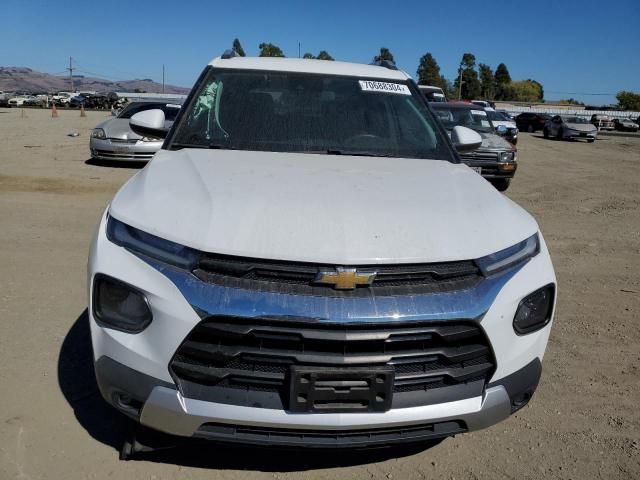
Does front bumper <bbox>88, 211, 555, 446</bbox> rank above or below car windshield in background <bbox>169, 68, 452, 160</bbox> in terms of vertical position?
below

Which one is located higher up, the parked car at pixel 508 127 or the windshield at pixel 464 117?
A: the windshield at pixel 464 117

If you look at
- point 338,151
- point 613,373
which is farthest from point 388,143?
point 613,373

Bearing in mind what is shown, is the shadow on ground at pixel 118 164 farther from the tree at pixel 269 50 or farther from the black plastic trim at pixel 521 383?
the tree at pixel 269 50

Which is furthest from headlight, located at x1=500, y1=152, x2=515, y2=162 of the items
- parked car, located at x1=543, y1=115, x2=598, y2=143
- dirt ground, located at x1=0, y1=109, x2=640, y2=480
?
parked car, located at x1=543, y1=115, x2=598, y2=143

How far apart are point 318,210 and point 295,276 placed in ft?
1.22

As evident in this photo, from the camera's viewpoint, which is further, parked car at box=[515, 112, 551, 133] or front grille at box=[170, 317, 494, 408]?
parked car at box=[515, 112, 551, 133]

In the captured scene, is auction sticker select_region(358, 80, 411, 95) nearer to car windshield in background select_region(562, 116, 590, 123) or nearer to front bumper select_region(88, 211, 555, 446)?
front bumper select_region(88, 211, 555, 446)

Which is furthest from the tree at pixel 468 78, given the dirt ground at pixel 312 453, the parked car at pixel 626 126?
the dirt ground at pixel 312 453

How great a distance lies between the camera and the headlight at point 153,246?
81.5 inches

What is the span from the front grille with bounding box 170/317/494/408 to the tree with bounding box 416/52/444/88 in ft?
275

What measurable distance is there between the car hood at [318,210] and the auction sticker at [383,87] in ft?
3.19

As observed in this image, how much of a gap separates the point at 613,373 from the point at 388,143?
202 centimetres

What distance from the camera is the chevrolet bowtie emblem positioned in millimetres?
2025

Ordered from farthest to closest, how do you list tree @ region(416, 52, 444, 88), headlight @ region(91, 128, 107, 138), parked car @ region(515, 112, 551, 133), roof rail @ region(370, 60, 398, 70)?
tree @ region(416, 52, 444, 88)
parked car @ region(515, 112, 551, 133)
headlight @ region(91, 128, 107, 138)
roof rail @ region(370, 60, 398, 70)
